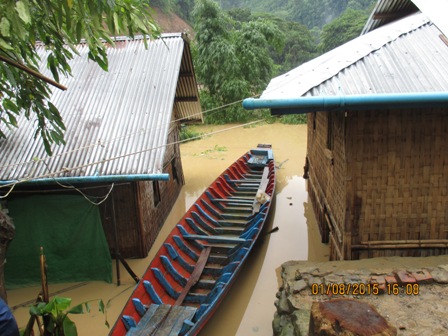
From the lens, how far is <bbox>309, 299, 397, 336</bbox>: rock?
10.0 feet

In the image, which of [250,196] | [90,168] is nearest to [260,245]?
[250,196]

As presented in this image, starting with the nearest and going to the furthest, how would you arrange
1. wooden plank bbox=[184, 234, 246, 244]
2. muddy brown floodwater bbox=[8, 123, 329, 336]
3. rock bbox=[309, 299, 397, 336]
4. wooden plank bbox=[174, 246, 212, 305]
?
rock bbox=[309, 299, 397, 336]
wooden plank bbox=[174, 246, 212, 305]
muddy brown floodwater bbox=[8, 123, 329, 336]
wooden plank bbox=[184, 234, 246, 244]

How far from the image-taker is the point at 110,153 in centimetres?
670

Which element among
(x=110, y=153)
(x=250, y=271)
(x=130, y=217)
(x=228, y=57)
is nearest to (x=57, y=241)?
(x=130, y=217)

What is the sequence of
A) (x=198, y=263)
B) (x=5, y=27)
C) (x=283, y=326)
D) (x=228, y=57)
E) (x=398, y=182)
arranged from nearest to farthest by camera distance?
(x=5, y=27)
(x=283, y=326)
(x=398, y=182)
(x=198, y=263)
(x=228, y=57)

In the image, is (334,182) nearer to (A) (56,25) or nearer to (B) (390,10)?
(A) (56,25)

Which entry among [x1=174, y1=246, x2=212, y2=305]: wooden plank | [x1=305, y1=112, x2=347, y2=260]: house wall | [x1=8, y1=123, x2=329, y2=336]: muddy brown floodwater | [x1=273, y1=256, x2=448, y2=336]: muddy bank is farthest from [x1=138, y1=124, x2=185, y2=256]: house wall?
[x1=273, y1=256, x2=448, y2=336]: muddy bank

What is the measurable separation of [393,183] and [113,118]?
213 inches

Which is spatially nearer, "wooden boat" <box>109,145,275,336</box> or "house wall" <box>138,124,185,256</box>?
"wooden boat" <box>109,145,275,336</box>

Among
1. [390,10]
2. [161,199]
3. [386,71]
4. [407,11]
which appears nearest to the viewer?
[386,71]

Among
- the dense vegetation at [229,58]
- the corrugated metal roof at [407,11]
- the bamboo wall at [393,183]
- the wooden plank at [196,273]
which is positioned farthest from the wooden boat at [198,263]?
the dense vegetation at [229,58]

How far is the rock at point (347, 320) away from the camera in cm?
305

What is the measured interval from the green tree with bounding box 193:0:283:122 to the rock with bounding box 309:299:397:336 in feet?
68.5

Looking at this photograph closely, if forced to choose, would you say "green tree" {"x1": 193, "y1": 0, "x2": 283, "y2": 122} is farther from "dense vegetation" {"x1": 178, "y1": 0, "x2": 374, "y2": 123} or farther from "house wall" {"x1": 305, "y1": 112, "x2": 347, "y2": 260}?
"house wall" {"x1": 305, "y1": 112, "x2": 347, "y2": 260}
